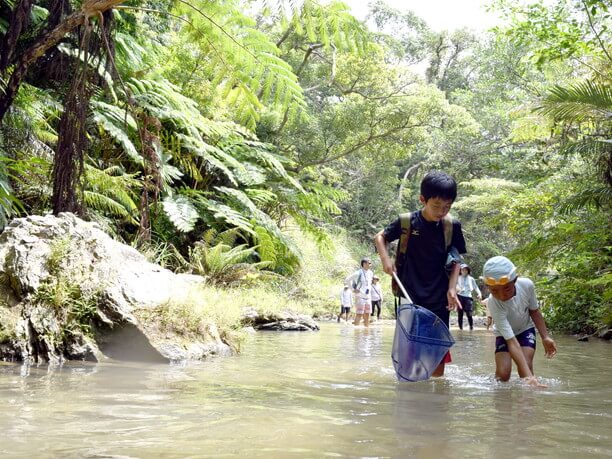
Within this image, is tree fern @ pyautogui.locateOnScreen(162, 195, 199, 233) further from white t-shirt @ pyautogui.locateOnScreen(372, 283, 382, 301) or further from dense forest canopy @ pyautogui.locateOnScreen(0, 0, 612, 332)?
white t-shirt @ pyautogui.locateOnScreen(372, 283, 382, 301)

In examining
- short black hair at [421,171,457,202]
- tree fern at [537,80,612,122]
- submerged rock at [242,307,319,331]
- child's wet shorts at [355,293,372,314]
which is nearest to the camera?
short black hair at [421,171,457,202]

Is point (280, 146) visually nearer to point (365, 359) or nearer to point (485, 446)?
point (365, 359)

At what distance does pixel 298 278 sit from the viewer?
20906mm

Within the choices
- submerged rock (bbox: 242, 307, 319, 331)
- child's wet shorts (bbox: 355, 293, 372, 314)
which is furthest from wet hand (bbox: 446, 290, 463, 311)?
child's wet shorts (bbox: 355, 293, 372, 314)

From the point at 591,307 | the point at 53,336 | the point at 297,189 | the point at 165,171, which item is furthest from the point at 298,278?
the point at 53,336

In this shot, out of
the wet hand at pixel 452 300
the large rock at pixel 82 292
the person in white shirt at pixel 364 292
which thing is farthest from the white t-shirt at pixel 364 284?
the wet hand at pixel 452 300

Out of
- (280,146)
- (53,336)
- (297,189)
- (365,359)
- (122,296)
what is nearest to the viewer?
(53,336)

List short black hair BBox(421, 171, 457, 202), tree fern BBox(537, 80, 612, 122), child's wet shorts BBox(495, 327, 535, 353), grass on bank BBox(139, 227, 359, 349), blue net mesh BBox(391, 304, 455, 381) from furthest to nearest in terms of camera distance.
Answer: tree fern BBox(537, 80, 612, 122) < grass on bank BBox(139, 227, 359, 349) < child's wet shorts BBox(495, 327, 535, 353) < short black hair BBox(421, 171, 457, 202) < blue net mesh BBox(391, 304, 455, 381)

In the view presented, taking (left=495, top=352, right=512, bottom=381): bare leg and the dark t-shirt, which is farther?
(left=495, top=352, right=512, bottom=381): bare leg

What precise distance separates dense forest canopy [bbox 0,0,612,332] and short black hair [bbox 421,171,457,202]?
10.6 ft

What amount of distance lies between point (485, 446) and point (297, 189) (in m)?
15.0

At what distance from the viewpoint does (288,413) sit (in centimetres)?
331

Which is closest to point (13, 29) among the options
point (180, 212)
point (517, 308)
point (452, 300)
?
point (452, 300)

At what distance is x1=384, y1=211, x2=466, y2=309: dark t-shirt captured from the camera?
4.74 meters
